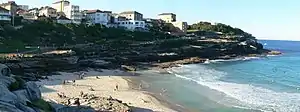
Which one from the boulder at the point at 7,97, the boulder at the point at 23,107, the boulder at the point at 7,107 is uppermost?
the boulder at the point at 7,97

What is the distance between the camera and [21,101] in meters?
16.9

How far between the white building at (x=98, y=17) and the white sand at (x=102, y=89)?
4747cm

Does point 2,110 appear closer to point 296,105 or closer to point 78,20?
point 296,105

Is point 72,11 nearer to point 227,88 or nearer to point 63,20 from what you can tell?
point 63,20

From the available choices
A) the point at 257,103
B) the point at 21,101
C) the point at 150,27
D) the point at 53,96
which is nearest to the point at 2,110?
the point at 21,101

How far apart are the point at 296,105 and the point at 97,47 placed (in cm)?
3887

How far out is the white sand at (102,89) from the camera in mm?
32312

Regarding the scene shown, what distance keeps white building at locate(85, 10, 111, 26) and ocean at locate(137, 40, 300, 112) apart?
38252 mm

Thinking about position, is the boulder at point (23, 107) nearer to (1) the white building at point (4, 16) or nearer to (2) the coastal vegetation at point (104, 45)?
(2) the coastal vegetation at point (104, 45)

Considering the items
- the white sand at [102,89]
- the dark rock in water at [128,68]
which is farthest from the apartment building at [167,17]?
the white sand at [102,89]

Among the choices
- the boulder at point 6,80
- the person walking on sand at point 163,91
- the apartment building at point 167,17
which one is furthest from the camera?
the apartment building at point 167,17

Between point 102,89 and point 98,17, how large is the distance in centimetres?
5919

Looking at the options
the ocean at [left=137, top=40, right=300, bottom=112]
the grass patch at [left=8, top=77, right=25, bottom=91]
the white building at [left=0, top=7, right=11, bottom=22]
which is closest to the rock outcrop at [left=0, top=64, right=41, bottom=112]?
the grass patch at [left=8, top=77, right=25, bottom=91]

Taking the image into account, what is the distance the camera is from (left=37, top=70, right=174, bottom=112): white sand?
3231 cm
